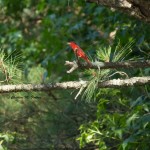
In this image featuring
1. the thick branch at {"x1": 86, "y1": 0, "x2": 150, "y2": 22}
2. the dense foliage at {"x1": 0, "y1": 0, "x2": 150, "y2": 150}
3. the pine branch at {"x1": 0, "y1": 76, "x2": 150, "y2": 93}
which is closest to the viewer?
the thick branch at {"x1": 86, "y1": 0, "x2": 150, "y2": 22}

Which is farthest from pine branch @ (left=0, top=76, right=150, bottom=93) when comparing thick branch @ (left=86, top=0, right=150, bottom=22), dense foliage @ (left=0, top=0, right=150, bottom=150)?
thick branch @ (left=86, top=0, right=150, bottom=22)

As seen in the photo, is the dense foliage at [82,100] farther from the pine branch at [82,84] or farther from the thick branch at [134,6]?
the thick branch at [134,6]

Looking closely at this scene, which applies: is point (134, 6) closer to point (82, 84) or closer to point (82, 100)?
point (82, 84)

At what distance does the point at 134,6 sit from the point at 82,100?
1.64 meters

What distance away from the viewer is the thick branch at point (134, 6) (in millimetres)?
1862

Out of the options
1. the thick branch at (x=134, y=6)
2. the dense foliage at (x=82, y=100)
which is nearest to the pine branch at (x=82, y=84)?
the dense foliage at (x=82, y=100)

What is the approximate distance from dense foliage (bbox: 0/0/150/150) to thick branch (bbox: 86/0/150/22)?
259 mm

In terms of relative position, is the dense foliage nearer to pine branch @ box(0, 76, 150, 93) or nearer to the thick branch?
pine branch @ box(0, 76, 150, 93)

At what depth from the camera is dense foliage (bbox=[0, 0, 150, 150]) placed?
8.48 ft

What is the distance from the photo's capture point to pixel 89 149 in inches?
139

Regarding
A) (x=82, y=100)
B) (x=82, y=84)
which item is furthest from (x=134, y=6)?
(x=82, y=100)

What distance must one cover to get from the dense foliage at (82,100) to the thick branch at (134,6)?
259mm

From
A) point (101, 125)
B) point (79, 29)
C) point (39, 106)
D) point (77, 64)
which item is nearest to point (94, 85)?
point (77, 64)

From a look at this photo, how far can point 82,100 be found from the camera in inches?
136
